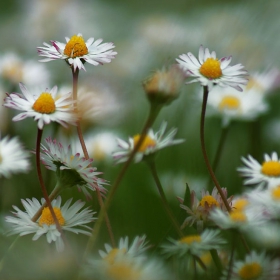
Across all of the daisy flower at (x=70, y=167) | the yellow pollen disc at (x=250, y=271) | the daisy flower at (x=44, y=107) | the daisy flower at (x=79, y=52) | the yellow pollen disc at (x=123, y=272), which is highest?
the daisy flower at (x=79, y=52)

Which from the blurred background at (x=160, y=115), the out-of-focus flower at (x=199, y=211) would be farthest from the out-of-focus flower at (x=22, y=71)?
the out-of-focus flower at (x=199, y=211)

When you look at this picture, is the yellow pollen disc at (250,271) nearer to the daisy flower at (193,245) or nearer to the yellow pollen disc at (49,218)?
the daisy flower at (193,245)

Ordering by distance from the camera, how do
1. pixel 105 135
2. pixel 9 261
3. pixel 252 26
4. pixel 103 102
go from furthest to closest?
pixel 105 135, pixel 252 26, pixel 103 102, pixel 9 261

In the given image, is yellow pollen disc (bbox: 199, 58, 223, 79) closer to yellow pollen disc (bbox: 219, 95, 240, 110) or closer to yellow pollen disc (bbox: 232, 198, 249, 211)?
yellow pollen disc (bbox: 232, 198, 249, 211)

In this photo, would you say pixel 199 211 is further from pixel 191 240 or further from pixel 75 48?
pixel 75 48

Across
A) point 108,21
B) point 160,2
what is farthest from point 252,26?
point 160,2

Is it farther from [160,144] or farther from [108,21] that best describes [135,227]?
[108,21]
